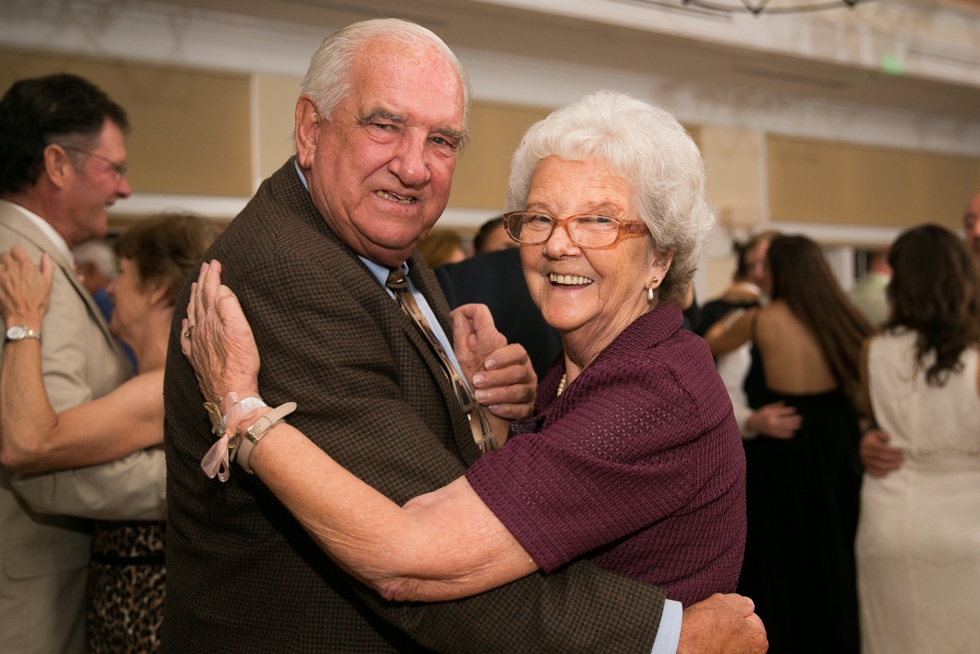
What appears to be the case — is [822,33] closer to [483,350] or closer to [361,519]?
[483,350]

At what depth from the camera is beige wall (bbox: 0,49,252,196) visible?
461cm

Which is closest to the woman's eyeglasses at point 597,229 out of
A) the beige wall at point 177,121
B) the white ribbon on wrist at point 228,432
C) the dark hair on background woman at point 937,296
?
the white ribbon on wrist at point 228,432

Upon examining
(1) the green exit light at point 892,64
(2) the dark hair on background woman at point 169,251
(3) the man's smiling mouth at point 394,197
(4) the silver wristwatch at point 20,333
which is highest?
(1) the green exit light at point 892,64

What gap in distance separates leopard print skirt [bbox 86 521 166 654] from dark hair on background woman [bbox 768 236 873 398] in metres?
2.92

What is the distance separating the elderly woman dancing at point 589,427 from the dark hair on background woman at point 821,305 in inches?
102

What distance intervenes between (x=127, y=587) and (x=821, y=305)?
308 centimetres

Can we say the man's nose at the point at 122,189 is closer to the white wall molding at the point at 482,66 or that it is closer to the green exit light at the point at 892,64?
the white wall molding at the point at 482,66

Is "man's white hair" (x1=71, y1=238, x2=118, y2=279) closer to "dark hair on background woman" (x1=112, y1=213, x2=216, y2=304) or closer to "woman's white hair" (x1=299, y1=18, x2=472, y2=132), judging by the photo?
"dark hair on background woman" (x1=112, y1=213, x2=216, y2=304)

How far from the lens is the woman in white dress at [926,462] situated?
116 inches

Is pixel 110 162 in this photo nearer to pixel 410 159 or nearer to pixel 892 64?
pixel 410 159

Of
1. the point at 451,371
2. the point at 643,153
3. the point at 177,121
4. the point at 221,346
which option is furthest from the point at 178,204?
the point at 643,153

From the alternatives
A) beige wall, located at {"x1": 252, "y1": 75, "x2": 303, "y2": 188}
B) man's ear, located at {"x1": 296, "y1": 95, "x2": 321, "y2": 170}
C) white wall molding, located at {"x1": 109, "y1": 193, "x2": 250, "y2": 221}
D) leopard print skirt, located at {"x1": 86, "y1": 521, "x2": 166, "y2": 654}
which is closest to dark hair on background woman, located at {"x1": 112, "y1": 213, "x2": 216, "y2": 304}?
leopard print skirt, located at {"x1": 86, "y1": 521, "x2": 166, "y2": 654}

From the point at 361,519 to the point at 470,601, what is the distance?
0.20m

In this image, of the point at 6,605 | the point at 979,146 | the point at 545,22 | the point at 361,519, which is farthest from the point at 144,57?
the point at 979,146
